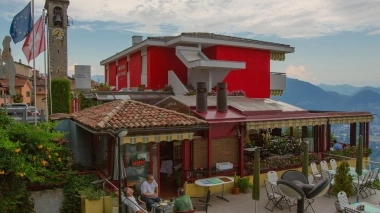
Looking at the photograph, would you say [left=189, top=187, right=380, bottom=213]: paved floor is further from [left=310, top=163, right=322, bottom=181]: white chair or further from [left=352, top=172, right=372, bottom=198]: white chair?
[left=310, top=163, right=322, bottom=181]: white chair

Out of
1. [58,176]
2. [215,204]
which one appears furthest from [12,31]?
[215,204]

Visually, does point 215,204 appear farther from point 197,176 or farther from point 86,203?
point 86,203

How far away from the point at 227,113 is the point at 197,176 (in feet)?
11.3

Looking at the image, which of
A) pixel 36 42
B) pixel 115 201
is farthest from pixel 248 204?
pixel 36 42

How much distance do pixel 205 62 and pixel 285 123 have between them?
6.37m

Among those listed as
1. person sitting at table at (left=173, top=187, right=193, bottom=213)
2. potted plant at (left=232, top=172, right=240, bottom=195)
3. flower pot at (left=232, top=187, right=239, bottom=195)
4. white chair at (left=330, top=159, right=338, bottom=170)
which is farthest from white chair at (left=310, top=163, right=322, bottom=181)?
person sitting at table at (left=173, top=187, right=193, bottom=213)

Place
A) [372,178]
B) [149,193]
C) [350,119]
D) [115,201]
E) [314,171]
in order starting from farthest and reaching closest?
1. [350,119]
2. [314,171]
3. [372,178]
4. [149,193]
5. [115,201]

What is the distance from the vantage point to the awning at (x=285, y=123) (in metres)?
15.3

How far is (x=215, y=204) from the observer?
12648mm

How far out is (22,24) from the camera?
15.9 m

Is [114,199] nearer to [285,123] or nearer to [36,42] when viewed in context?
[285,123]

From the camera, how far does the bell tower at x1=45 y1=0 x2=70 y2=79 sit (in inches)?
1781

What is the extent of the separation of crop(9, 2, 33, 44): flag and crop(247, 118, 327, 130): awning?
1178 cm

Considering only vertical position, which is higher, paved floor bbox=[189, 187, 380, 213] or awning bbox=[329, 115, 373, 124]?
awning bbox=[329, 115, 373, 124]
